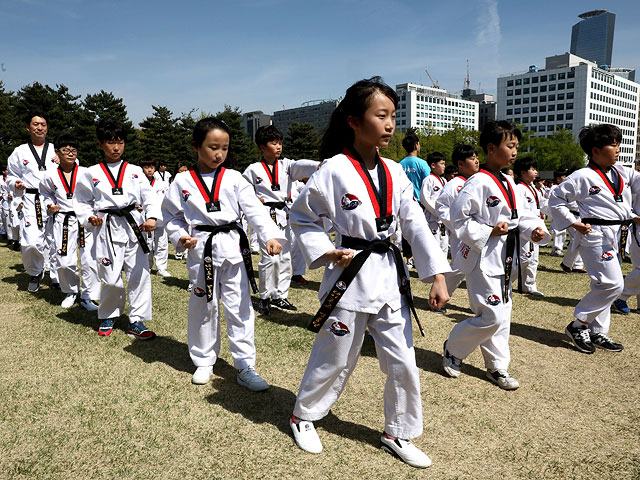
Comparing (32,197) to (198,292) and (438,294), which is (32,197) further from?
(438,294)

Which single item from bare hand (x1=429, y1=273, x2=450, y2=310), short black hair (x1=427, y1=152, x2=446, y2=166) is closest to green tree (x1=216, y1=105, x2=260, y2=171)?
short black hair (x1=427, y1=152, x2=446, y2=166)

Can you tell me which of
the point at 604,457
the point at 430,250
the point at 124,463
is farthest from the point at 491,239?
the point at 124,463

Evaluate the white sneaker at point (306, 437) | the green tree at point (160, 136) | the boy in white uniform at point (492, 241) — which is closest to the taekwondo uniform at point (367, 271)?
the white sneaker at point (306, 437)

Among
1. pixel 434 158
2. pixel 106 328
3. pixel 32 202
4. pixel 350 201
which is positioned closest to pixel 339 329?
pixel 350 201

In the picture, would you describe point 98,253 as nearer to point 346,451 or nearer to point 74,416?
point 74,416

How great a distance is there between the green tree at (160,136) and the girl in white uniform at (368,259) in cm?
4674

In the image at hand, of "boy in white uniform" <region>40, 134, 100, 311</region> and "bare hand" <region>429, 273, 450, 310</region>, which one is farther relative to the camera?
"boy in white uniform" <region>40, 134, 100, 311</region>

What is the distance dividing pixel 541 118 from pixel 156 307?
405ft

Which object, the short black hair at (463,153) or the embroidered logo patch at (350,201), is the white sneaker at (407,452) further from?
the short black hair at (463,153)

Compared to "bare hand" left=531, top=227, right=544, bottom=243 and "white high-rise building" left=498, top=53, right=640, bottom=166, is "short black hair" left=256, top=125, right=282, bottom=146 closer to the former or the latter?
"bare hand" left=531, top=227, right=544, bottom=243

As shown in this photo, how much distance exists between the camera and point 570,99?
106562 mm

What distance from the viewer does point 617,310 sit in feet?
21.6

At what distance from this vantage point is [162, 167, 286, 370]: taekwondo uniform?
160 inches

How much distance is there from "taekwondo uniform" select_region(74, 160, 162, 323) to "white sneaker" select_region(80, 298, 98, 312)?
1105 millimetres
